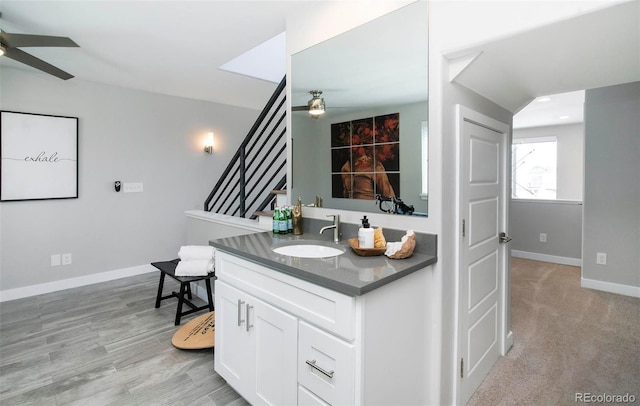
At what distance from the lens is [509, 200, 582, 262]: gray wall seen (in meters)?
4.74

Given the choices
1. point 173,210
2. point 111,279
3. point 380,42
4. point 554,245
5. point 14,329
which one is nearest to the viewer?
point 380,42

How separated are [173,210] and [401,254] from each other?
390 cm

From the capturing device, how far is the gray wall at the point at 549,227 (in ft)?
15.5

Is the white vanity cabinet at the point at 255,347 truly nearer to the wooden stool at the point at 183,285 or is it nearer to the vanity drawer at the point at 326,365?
the vanity drawer at the point at 326,365

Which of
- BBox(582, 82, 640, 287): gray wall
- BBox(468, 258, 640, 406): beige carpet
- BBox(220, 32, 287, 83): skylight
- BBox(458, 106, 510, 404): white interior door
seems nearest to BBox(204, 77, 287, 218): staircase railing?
BBox(220, 32, 287, 83): skylight

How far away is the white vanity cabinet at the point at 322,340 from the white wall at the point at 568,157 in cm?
666

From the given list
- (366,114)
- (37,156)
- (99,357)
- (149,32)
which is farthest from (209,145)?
(366,114)

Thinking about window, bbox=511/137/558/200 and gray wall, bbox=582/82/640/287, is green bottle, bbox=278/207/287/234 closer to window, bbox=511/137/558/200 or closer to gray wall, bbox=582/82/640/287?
gray wall, bbox=582/82/640/287

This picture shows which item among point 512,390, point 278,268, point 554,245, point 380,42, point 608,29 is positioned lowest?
point 512,390

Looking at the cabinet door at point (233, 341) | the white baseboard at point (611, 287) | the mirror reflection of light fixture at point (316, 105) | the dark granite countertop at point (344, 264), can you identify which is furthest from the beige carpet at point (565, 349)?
the mirror reflection of light fixture at point (316, 105)

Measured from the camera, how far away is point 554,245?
492 centimetres

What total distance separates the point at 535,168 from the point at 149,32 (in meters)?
7.35

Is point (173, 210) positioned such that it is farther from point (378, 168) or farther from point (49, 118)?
point (378, 168)

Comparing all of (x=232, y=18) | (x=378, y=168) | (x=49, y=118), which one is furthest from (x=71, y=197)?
(x=378, y=168)
